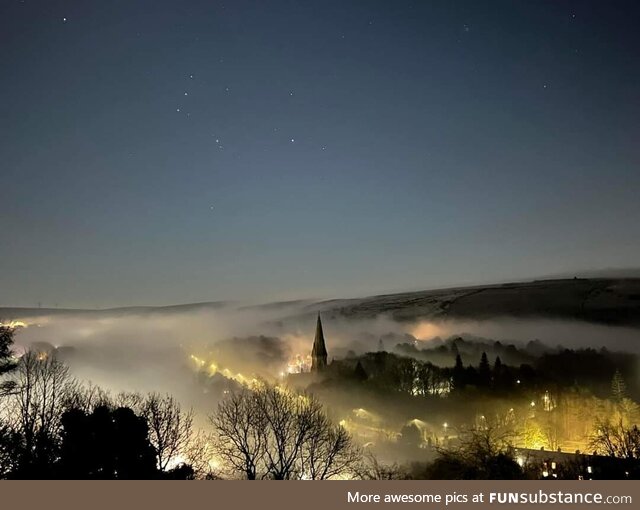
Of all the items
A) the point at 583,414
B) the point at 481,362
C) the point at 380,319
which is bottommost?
the point at 583,414

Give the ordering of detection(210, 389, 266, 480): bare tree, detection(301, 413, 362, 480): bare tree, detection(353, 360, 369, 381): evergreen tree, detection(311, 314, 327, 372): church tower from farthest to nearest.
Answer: detection(311, 314, 327, 372): church tower
detection(353, 360, 369, 381): evergreen tree
detection(301, 413, 362, 480): bare tree
detection(210, 389, 266, 480): bare tree

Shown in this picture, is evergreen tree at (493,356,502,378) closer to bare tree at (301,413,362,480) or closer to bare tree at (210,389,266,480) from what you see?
bare tree at (301,413,362,480)

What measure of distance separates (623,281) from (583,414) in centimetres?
1940

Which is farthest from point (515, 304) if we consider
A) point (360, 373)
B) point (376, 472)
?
point (376, 472)

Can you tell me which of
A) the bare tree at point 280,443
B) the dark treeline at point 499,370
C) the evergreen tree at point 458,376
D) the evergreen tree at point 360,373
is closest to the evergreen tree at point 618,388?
the dark treeline at point 499,370

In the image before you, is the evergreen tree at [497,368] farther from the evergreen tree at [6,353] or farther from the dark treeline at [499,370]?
the evergreen tree at [6,353]

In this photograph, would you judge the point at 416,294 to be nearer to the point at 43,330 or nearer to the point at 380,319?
the point at 380,319

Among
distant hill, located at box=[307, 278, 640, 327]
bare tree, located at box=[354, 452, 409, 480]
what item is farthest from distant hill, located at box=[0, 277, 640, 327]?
bare tree, located at box=[354, 452, 409, 480]

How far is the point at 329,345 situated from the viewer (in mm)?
84875

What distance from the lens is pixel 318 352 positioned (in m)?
81.9

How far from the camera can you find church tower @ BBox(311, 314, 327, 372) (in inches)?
3196

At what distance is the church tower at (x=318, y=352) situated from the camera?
81.2m

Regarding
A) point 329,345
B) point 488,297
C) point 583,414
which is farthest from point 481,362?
point 329,345

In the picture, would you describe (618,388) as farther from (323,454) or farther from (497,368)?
(323,454)
